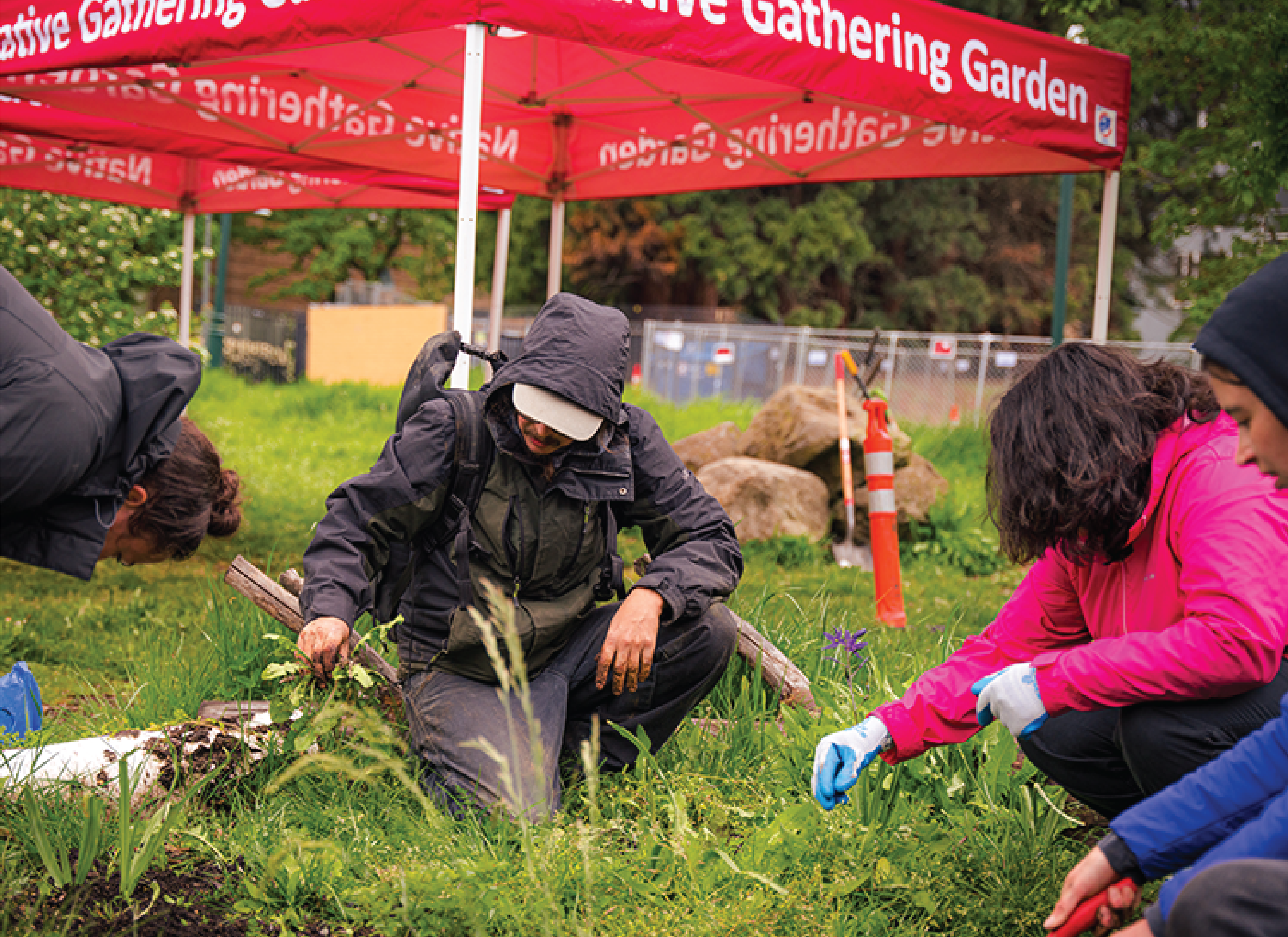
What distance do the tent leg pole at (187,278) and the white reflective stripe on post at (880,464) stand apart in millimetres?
6107

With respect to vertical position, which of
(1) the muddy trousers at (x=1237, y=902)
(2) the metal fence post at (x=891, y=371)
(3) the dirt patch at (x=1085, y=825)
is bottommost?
(3) the dirt patch at (x=1085, y=825)

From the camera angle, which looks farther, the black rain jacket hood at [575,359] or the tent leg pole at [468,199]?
the tent leg pole at [468,199]

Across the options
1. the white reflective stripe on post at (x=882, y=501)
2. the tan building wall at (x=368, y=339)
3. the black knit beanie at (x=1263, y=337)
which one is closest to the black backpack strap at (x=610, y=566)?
the black knit beanie at (x=1263, y=337)

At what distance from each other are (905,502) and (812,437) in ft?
2.59

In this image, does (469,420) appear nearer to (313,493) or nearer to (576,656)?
(576,656)

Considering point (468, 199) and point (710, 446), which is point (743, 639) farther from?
point (710, 446)

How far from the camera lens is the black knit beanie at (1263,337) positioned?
5.08ft

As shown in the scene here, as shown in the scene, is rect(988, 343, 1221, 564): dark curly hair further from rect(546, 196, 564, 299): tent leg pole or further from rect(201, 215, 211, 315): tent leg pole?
rect(201, 215, 211, 315): tent leg pole

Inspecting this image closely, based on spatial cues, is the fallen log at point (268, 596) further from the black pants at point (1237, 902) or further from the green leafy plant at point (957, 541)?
the green leafy plant at point (957, 541)

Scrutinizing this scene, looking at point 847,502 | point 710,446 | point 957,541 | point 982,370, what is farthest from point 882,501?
point 982,370

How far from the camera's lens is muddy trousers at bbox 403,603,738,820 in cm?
282

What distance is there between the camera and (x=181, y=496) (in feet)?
9.53

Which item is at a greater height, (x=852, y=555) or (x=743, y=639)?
(x=743, y=639)

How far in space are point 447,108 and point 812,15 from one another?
12.2 feet
